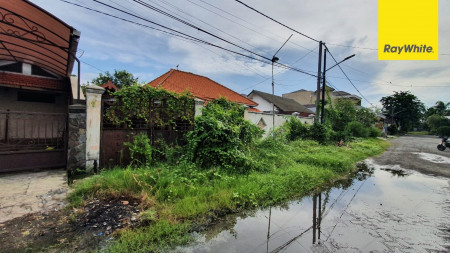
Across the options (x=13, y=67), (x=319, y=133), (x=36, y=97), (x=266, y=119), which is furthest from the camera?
(x=319, y=133)

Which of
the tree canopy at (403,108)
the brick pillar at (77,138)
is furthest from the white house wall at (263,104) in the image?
the tree canopy at (403,108)

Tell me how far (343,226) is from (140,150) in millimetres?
4623

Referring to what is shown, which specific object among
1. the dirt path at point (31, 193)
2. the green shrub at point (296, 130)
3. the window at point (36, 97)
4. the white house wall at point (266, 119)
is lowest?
the dirt path at point (31, 193)

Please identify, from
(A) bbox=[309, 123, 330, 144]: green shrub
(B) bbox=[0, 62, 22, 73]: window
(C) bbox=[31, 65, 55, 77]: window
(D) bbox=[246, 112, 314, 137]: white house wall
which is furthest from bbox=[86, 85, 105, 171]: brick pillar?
(A) bbox=[309, 123, 330, 144]: green shrub

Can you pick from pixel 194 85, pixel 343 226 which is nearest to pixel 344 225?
pixel 343 226

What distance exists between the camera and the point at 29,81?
8.34 metres

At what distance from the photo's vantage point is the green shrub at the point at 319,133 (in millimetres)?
11922

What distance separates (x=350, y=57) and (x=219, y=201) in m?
12.6

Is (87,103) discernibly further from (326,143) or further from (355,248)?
(326,143)

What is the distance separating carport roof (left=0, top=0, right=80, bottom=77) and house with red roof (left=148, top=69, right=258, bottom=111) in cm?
612

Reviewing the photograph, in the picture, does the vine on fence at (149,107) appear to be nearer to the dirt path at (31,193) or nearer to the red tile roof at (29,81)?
the dirt path at (31,193)

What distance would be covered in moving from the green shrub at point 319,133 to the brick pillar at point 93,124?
1111 cm

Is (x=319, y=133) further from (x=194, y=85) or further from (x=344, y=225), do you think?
(x=344, y=225)

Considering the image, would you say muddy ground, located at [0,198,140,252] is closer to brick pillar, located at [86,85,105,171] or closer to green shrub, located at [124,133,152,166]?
brick pillar, located at [86,85,105,171]
